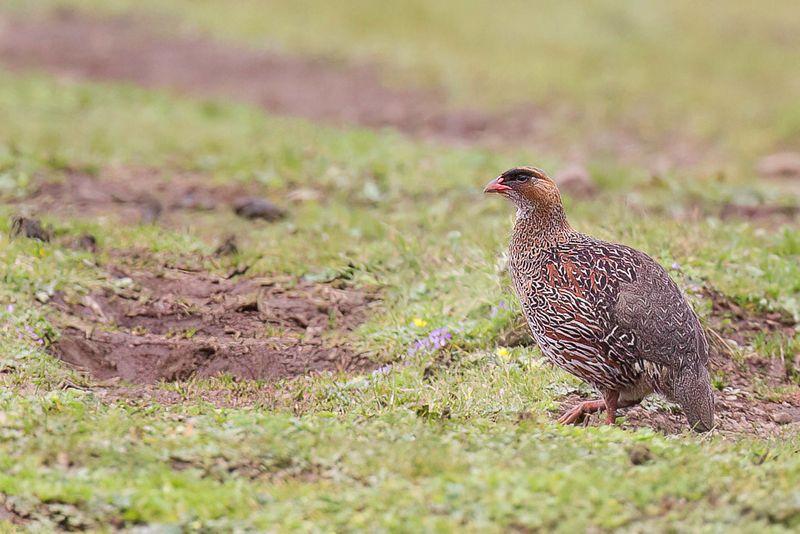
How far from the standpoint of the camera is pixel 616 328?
5707 mm

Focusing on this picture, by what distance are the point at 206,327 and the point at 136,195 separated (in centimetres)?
311

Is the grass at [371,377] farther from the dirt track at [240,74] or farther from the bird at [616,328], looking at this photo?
the dirt track at [240,74]

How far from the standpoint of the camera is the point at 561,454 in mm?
5113

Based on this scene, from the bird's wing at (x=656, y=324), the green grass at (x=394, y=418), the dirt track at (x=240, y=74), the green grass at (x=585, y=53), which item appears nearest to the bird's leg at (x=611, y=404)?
the bird's wing at (x=656, y=324)

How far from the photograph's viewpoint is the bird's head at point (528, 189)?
6543 millimetres

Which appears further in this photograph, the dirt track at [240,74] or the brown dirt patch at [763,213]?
the dirt track at [240,74]

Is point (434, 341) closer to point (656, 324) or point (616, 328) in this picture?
point (616, 328)

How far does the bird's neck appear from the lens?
6453mm

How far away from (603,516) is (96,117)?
928 cm

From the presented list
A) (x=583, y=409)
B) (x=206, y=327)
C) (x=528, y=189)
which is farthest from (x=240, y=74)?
(x=583, y=409)

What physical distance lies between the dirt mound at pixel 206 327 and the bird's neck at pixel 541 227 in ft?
3.78

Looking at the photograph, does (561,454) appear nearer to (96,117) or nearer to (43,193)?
(43,193)

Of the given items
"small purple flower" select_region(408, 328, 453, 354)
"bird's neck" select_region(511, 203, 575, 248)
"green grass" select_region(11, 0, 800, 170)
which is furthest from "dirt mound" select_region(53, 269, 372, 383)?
"green grass" select_region(11, 0, 800, 170)

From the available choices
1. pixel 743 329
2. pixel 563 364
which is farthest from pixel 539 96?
pixel 563 364
